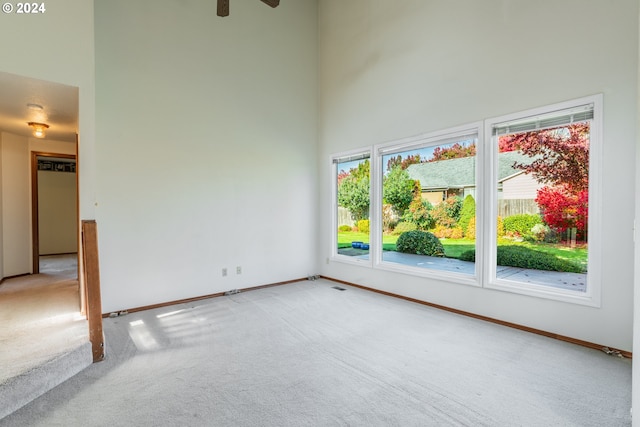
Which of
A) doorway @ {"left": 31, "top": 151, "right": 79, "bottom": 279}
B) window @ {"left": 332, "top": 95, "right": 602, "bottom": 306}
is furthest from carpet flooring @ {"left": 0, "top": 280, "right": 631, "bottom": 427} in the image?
doorway @ {"left": 31, "top": 151, "right": 79, "bottom": 279}

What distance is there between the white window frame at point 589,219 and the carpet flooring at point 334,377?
463 mm

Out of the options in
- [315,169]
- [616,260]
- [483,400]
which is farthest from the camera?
[315,169]

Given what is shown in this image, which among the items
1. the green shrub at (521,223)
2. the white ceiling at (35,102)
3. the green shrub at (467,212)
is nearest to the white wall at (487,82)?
the green shrub at (521,223)

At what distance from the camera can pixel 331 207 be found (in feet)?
18.7

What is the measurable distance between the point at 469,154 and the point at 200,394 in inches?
147

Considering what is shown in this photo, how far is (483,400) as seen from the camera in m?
2.10

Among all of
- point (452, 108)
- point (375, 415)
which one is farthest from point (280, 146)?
point (375, 415)

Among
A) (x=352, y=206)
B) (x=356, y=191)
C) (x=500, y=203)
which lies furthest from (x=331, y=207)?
(x=500, y=203)

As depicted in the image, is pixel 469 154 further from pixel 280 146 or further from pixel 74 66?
pixel 74 66

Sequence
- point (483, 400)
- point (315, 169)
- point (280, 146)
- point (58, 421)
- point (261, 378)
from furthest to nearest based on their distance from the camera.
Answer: point (315, 169), point (280, 146), point (261, 378), point (483, 400), point (58, 421)

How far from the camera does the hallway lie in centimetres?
225

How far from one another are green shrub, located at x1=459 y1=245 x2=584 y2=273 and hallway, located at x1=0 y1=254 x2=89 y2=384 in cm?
422

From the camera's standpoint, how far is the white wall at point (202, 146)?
384cm

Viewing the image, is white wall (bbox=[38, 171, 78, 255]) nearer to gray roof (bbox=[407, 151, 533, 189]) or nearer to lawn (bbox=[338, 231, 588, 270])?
lawn (bbox=[338, 231, 588, 270])
